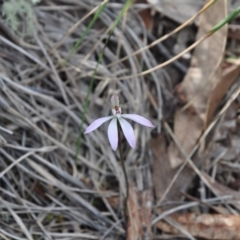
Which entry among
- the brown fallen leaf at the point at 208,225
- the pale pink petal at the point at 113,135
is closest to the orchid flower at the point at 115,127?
the pale pink petal at the point at 113,135

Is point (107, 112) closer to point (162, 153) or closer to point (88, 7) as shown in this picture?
point (162, 153)

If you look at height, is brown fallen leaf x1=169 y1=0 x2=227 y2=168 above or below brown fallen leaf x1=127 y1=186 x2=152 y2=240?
above

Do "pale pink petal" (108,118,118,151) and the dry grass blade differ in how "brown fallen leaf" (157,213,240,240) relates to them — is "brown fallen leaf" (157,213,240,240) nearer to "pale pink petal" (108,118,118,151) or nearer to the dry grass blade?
the dry grass blade

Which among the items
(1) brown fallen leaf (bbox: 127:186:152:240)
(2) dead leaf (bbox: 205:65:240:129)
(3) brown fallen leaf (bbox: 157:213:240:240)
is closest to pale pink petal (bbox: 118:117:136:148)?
(1) brown fallen leaf (bbox: 127:186:152:240)

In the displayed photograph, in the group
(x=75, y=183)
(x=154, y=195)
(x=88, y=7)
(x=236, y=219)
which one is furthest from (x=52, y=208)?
(x=88, y=7)

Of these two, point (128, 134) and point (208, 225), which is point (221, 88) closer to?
point (208, 225)

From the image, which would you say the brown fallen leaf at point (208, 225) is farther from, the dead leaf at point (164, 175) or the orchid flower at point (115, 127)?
the orchid flower at point (115, 127)

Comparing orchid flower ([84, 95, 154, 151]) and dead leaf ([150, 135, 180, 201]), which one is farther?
dead leaf ([150, 135, 180, 201])
